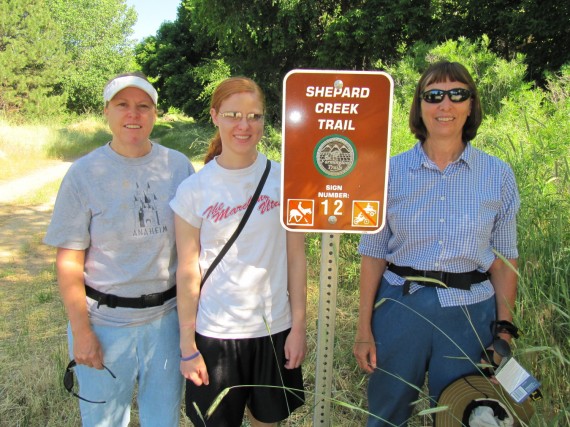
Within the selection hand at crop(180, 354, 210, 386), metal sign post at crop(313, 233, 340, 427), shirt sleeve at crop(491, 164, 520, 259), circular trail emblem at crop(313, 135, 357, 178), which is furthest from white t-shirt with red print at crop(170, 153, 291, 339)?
shirt sleeve at crop(491, 164, 520, 259)

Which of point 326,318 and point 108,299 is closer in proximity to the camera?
point 326,318

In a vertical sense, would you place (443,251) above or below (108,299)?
above

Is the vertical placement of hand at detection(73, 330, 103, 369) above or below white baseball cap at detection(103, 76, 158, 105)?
below

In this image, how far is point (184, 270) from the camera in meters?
1.87

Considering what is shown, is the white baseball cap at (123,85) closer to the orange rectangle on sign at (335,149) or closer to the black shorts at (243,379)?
the orange rectangle on sign at (335,149)

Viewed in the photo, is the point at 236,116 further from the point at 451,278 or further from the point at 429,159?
the point at 451,278

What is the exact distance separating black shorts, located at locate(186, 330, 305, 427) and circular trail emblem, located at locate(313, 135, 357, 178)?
715 mm

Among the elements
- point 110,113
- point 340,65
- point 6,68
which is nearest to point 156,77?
point 6,68

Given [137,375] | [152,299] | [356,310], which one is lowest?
[356,310]

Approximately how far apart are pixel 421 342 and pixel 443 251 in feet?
1.25

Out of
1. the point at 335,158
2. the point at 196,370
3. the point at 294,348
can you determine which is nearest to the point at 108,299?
the point at 196,370

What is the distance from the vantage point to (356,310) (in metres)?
3.96

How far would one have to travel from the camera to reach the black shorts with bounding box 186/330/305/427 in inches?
74.7

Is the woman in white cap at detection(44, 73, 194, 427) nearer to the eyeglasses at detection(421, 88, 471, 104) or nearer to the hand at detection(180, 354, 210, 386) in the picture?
the hand at detection(180, 354, 210, 386)
